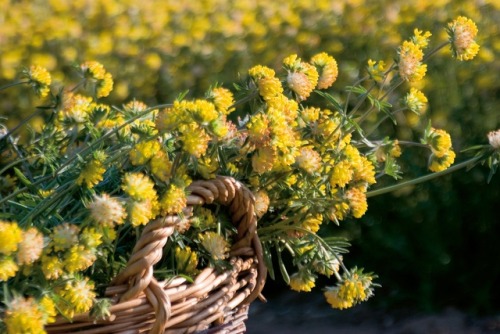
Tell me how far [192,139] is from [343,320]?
7.26 feet

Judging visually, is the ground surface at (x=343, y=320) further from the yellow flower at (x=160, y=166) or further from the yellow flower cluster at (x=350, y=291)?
the yellow flower at (x=160, y=166)

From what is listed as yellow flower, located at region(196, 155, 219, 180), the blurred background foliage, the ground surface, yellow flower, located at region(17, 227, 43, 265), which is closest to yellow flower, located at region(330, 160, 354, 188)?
yellow flower, located at region(196, 155, 219, 180)

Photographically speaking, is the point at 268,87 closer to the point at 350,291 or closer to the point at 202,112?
the point at 202,112

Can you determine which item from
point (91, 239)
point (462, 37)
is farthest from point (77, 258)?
Result: point (462, 37)

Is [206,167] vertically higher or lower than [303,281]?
higher

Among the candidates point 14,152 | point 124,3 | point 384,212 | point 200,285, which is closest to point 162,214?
point 200,285

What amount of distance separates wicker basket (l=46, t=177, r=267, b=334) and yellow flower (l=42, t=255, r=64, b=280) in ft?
0.23

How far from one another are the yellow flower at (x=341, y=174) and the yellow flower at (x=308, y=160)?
3 cm

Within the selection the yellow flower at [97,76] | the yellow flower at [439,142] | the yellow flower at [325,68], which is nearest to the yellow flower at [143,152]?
the yellow flower at [97,76]

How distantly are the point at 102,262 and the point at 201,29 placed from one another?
231 cm

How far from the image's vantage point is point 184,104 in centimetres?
143

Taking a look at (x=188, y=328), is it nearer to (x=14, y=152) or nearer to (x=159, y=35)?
(x=14, y=152)

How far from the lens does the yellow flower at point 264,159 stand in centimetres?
156

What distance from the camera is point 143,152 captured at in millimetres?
1453
